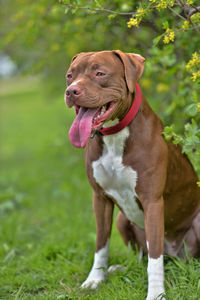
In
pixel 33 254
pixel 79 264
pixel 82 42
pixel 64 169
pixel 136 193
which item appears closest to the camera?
pixel 136 193

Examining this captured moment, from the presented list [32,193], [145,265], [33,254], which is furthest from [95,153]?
[32,193]

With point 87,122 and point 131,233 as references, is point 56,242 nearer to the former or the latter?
point 131,233

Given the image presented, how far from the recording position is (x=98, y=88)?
2.96m

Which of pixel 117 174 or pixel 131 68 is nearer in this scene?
pixel 131 68

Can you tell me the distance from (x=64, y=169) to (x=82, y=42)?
219 centimetres

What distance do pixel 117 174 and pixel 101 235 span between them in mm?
650

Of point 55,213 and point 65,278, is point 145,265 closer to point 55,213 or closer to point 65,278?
point 65,278

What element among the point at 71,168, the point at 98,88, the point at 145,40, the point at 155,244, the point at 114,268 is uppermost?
the point at 98,88

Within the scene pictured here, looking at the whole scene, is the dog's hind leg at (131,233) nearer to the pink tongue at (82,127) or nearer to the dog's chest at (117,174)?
the dog's chest at (117,174)

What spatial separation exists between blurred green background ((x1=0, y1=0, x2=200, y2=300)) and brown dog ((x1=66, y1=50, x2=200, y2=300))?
0.61 ft

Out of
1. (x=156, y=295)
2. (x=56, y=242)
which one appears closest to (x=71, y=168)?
(x=56, y=242)

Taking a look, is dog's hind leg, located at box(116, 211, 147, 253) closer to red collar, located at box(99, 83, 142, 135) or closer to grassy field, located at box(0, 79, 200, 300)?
grassy field, located at box(0, 79, 200, 300)

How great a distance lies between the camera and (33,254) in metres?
4.33

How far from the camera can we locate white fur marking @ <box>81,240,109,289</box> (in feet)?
11.4
